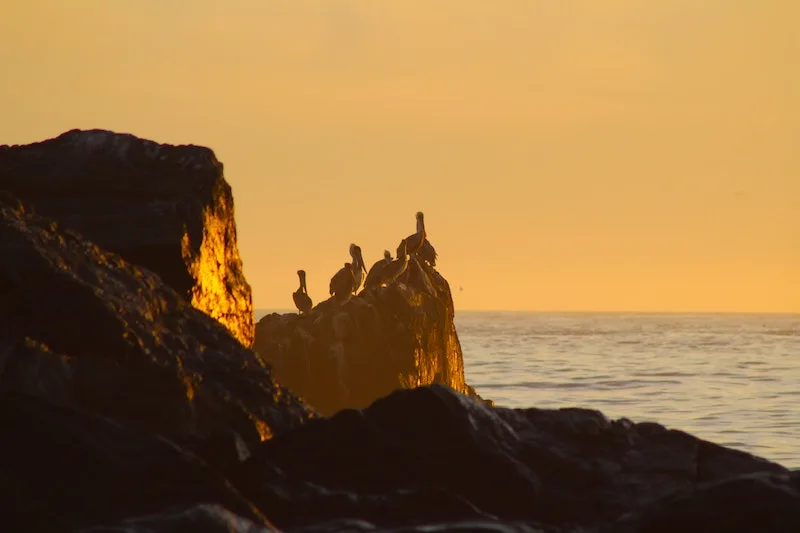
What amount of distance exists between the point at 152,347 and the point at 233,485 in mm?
1616

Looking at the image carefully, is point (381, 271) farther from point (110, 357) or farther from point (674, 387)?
point (674, 387)

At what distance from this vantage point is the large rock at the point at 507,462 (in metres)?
9.44

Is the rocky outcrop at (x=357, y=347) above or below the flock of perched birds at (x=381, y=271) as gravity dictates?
below

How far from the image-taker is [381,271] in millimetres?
27703

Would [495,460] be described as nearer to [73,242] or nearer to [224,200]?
[73,242]

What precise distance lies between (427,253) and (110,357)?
20046 mm

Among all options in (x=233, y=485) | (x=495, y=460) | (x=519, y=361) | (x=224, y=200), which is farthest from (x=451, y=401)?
(x=519, y=361)

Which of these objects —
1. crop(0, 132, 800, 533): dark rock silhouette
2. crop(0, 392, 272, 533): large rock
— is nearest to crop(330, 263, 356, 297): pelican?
crop(0, 132, 800, 533): dark rock silhouette

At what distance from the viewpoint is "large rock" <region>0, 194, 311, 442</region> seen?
985 centimetres

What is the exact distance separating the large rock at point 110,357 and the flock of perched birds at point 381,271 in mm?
15526

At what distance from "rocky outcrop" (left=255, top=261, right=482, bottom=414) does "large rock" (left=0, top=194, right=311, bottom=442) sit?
42.3 ft

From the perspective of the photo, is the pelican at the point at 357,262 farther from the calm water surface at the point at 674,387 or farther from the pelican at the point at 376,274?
the calm water surface at the point at 674,387

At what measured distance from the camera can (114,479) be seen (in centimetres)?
868

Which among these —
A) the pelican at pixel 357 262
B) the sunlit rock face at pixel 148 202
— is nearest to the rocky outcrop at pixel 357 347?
the pelican at pixel 357 262
